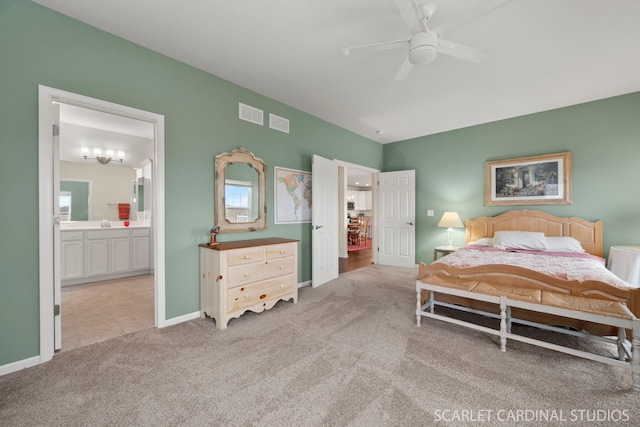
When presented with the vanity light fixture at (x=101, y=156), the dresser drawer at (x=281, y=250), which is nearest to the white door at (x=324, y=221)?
the dresser drawer at (x=281, y=250)

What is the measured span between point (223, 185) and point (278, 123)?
4.38 ft

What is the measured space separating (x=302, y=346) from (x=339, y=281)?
2.22 m

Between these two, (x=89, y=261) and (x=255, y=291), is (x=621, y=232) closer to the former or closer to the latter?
(x=255, y=291)

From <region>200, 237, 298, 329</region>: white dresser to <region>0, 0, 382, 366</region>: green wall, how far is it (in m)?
0.30

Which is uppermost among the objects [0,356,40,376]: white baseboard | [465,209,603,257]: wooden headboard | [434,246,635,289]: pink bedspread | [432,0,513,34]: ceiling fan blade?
[432,0,513,34]: ceiling fan blade

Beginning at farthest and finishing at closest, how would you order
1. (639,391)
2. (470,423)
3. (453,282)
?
(453,282), (639,391), (470,423)

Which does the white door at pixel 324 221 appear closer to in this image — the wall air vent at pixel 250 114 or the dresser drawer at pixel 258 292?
the dresser drawer at pixel 258 292

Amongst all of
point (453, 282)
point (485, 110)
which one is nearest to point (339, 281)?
point (453, 282)

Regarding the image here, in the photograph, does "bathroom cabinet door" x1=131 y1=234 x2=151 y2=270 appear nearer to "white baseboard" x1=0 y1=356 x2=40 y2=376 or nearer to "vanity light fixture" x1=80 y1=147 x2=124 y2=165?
"vanity light fixture" x1=80 y1=147 x2=124 y2=165

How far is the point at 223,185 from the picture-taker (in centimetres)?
316

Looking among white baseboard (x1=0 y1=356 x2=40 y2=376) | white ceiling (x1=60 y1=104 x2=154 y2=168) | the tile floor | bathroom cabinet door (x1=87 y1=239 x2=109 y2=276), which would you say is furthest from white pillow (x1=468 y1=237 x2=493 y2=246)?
bathroom cabinet door (x1=87 y1=239 x2=109 y2=276)

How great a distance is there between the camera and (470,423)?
1453 millimetres

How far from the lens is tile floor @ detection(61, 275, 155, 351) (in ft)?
8.25

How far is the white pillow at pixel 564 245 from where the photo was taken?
3.52 metres
